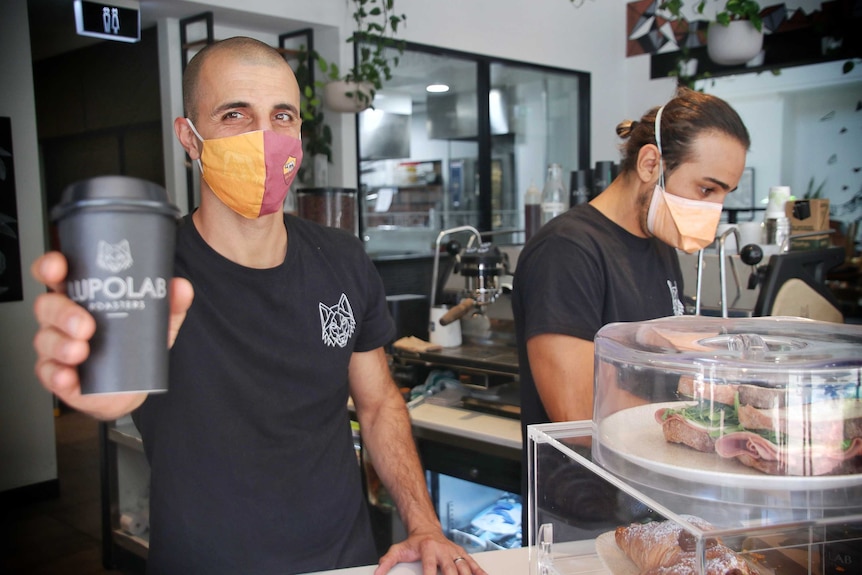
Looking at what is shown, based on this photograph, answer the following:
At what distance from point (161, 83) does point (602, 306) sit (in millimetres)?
3661

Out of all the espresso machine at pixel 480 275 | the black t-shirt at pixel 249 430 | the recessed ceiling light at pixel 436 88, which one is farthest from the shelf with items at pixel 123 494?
the recessed ceiling light at pixel 436 88

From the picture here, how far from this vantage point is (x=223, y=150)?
1.36 metres

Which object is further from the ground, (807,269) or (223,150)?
(223,150)

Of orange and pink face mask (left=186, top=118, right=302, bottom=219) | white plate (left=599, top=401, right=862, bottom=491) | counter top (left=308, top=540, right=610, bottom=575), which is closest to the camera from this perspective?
white plate (left=599, top=401, right=862, bottom=491)

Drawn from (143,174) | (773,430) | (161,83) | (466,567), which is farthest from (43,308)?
(143,174)

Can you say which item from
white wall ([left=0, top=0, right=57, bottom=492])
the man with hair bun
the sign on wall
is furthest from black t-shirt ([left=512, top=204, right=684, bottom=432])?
white wall ([left=0, top=0, right=57, bottom=492])

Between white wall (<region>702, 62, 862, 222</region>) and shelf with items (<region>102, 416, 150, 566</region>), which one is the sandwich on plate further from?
white wall (<region>702, 62, 862, 222</region>)

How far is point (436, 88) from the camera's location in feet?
18.1

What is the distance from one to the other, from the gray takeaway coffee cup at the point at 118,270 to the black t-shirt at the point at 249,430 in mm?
853

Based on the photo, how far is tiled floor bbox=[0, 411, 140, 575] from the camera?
346cm

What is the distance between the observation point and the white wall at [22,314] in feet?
12.9

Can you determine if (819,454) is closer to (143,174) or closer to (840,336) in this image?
(840,336)

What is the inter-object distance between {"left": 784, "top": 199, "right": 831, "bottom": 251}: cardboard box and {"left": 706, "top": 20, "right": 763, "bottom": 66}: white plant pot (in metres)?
2.41

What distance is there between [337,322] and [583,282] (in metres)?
0.52
